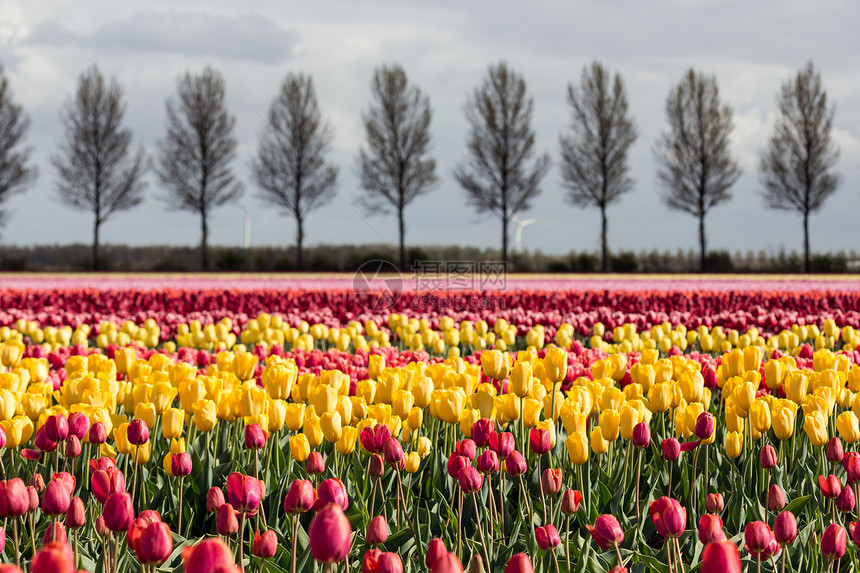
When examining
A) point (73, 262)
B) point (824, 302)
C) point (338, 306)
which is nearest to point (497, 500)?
point (338, 306)

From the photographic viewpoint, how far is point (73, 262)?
38938 mm

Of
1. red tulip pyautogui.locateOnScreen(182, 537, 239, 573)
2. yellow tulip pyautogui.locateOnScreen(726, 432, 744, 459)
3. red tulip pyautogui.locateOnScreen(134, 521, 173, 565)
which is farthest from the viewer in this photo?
yellow tulip pyautogui.locateOnScreen(726, 432, 744, 459)

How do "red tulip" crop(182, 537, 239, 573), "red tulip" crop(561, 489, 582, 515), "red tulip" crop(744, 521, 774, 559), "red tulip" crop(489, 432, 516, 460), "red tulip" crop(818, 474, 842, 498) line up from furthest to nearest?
"red tulip" crop(489, 432, 516, 460)
"red tulip" crop(818, 474, 842, 498)
"red tulip" crop(561, 489, 582, 515)
"red tulip" crop(744, 521, 774, 559)
"red tulip" crop(182, 537, 239, 573)

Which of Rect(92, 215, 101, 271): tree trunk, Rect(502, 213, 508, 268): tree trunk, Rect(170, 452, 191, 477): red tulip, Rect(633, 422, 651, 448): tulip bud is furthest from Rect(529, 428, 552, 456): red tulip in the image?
Rect(92, 215, 101, 271): tree trunk

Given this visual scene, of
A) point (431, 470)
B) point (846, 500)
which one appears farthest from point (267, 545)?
point (846, 500)

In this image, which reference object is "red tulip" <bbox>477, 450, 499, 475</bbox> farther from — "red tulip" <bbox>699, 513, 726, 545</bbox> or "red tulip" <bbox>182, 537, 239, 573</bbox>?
"red tulip" <bbox>182, 537, 239, 573</bbox>

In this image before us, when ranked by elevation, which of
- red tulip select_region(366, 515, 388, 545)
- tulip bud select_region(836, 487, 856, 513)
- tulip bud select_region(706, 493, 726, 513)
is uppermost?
red tulip select_region(366, 515, 388, 545)

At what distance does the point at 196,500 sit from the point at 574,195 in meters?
34.2

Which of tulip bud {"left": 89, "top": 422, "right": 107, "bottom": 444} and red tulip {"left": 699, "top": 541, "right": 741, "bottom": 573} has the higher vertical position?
red tulip {"left": 699, "top": 541, "right": 741, "bottom": 573}

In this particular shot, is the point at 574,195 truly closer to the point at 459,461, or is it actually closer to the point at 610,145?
the point at 610,145

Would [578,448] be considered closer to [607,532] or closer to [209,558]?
[607,532]

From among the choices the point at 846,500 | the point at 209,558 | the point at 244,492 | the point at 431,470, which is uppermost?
the point at 209,558

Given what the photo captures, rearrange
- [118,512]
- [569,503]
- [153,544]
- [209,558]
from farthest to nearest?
[569,503], [118,512], [153,544], [209,558]

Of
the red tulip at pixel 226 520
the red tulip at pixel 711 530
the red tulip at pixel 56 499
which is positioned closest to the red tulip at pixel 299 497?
the red tulip at pixel 226 520
